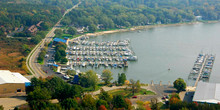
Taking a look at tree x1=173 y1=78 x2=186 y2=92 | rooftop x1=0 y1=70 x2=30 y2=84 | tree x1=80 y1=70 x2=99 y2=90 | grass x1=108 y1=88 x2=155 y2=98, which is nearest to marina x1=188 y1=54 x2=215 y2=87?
tree x1=173 y1=78 x2=186 y2=92

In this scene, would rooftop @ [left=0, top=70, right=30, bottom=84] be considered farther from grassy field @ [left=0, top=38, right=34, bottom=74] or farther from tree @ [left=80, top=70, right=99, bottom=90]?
tree @ [left=80, top=70, right=99, bottom=90]

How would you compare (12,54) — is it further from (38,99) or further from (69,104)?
(69,104)

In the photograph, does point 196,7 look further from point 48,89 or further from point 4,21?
point 48,89

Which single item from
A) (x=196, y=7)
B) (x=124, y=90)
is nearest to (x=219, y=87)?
(x=124, y=90)

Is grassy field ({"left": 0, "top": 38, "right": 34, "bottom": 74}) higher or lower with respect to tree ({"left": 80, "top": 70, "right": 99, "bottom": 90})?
higher

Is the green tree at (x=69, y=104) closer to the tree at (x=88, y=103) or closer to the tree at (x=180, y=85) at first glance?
the tree at (x=88, y=103)

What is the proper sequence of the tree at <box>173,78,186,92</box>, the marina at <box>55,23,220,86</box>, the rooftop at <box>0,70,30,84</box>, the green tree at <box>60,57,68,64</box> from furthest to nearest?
the green tree at <box>60,57,68,64</box> < the marina at <box>55,23,220,86</box> < the tree at <box>173,78,186,92</box> < the rooftop at <box>0,70,30,84</box>
